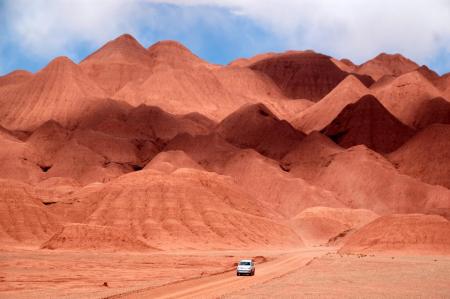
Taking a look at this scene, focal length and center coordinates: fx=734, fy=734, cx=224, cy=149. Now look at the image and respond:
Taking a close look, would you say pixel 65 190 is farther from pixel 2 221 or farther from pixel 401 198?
pixel 401 198

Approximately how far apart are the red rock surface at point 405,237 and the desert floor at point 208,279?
13.5m

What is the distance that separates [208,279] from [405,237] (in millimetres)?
40373

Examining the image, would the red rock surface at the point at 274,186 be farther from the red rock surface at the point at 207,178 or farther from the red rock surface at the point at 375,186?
the red rock surface at the point at 375,186

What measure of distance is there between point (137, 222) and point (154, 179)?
12.9m

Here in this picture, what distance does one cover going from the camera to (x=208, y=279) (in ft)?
159

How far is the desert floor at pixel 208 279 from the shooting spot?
1549 inches

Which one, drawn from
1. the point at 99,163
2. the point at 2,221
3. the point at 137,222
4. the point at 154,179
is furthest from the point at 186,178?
the point at 99,163

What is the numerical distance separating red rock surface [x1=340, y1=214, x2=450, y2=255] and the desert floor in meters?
13.5

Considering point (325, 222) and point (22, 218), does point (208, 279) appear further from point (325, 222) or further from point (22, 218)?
point (325, 222)

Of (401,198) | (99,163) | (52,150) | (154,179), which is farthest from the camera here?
(52,150)

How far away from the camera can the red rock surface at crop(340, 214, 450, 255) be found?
265ft

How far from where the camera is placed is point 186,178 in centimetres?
11769

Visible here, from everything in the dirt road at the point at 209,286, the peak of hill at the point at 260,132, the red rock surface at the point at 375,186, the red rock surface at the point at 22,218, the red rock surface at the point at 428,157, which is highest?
the peak of hill at the point at 260,132

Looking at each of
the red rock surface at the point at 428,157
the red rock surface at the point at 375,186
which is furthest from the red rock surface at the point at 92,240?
the red rock surface at the point at 428,157
